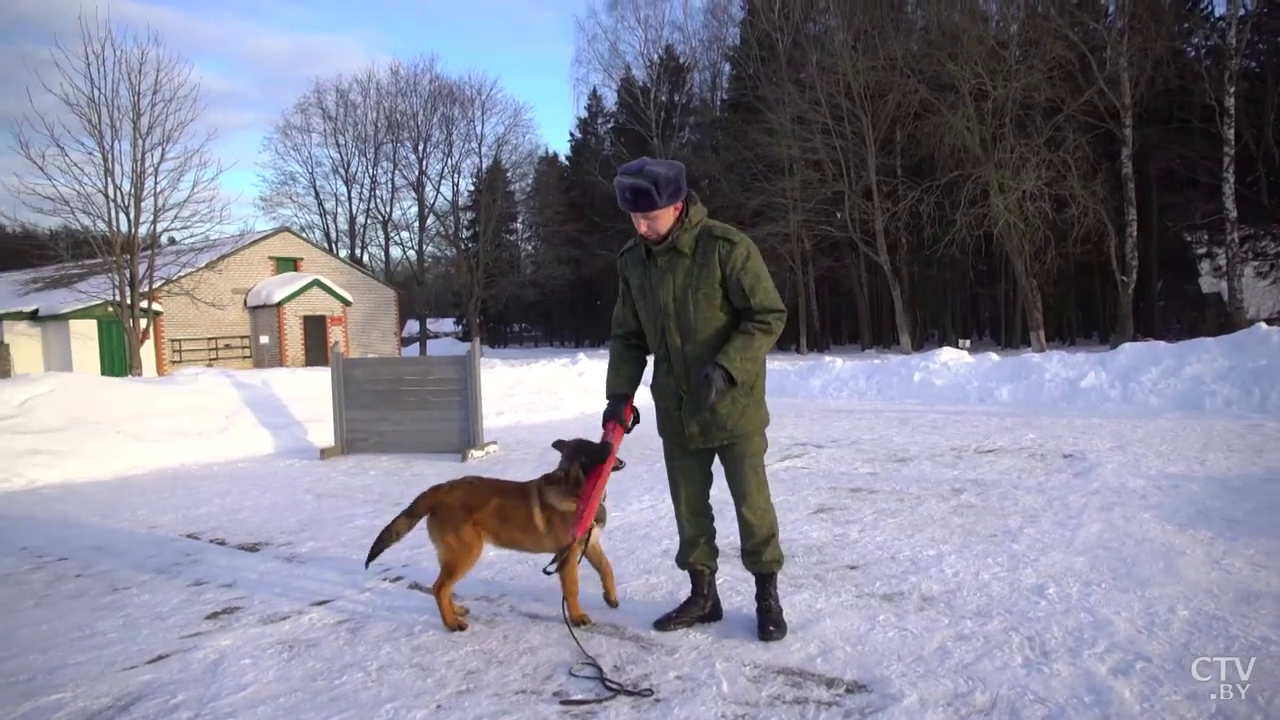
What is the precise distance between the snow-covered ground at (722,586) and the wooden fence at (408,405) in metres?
0.41

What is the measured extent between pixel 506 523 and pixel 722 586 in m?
1.18

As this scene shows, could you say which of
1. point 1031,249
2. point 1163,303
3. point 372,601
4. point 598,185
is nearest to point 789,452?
point 372,601

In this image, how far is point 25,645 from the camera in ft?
12.9

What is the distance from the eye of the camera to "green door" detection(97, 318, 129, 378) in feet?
90.6

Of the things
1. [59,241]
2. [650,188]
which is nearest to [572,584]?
[650,188]

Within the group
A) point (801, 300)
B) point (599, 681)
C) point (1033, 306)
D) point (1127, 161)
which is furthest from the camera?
point (801, 300)

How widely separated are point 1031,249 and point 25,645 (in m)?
24.0

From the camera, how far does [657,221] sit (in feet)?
11.5

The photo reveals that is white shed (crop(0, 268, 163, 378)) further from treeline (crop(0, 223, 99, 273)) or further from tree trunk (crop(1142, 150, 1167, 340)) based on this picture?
tree trunk (crop(1142, 150, 1167, 340))

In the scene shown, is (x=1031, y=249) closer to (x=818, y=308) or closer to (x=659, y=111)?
(x=818, y=308)

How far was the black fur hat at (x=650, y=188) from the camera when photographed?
11.3 ft

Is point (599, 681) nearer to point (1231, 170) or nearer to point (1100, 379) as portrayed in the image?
point (1100, 379)

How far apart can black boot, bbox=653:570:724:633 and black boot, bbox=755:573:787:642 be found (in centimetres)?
26

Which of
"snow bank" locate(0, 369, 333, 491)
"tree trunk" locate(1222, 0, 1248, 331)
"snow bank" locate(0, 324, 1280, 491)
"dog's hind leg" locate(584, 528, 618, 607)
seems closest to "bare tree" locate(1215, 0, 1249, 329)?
"tree trunk" locate(1222, 0, 1248, 331)
